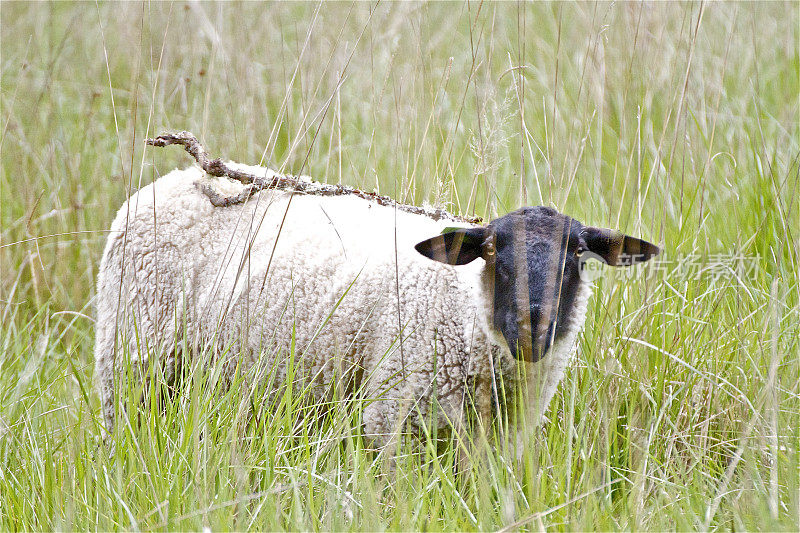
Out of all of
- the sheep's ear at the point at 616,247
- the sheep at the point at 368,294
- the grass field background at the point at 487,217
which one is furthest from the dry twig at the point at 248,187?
the sheep's ear at the point at 616,247

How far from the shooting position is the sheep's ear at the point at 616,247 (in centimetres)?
247

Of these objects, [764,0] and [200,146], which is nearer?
[200,146]

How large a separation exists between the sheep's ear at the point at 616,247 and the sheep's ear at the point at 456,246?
14.4 inches

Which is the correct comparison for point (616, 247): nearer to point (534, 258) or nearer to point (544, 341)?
point (534, 258)

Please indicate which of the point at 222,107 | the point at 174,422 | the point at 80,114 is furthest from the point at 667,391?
the point at 80,114

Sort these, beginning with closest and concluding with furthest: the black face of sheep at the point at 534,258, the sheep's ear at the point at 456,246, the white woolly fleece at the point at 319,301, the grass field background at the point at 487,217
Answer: the grass field background at the point at 487,217, the black face of sheep at the point at 534,258, the sheep's ear at the point at 456,246, the white woolly fleece at the point at 319,301

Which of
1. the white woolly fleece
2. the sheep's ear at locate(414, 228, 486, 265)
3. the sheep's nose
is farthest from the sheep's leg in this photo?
the sheep's nose

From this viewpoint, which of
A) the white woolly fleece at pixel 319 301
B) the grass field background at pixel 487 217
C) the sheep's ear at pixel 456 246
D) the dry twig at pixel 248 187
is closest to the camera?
the grass field background at pixel 487 217

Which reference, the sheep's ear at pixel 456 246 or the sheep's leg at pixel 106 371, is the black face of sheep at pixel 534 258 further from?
the sheep's leg at pixel 106 371

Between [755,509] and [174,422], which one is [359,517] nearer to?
[174,422]

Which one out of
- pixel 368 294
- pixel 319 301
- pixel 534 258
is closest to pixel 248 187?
pixel 319 301

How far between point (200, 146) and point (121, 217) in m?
0.50

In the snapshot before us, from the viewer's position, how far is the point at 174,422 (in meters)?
2.32

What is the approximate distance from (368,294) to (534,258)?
72 cm
